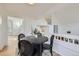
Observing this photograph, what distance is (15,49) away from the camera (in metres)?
1.14

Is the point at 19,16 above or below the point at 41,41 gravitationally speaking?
above

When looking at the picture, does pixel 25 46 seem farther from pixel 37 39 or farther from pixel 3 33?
pixel 3 33

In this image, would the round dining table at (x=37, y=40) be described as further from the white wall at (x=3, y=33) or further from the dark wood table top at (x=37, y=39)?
the white wall at (x=3, y=33)

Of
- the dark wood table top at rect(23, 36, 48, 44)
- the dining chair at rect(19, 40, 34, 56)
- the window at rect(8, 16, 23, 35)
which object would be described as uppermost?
the window at rect(8, 16, 23, 35)

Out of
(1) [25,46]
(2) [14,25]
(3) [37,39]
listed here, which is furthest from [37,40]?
(2) [14,25]

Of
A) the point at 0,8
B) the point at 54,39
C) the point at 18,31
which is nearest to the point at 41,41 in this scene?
the point at 54,39

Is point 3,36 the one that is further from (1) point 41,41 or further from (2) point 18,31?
(1) point 41,41

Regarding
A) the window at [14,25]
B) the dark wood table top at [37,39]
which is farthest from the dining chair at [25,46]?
the window at [14,25]

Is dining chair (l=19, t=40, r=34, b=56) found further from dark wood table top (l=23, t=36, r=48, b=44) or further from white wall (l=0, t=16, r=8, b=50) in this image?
white wall (l=0, t=16, r=8, b=50)

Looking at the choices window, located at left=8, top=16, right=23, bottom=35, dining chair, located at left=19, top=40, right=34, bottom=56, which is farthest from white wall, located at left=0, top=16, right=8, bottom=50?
dining chair, located at left=19, top=40, right=34, bottom=56

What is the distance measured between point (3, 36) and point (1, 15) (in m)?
0.25

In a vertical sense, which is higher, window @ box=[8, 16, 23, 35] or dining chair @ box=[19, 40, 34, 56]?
window @ box=[8, 16, 23, 35]

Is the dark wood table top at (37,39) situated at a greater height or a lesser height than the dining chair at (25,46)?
greater

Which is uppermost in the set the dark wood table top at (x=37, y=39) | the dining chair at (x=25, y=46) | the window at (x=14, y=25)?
the window at (x=14, y=25)
